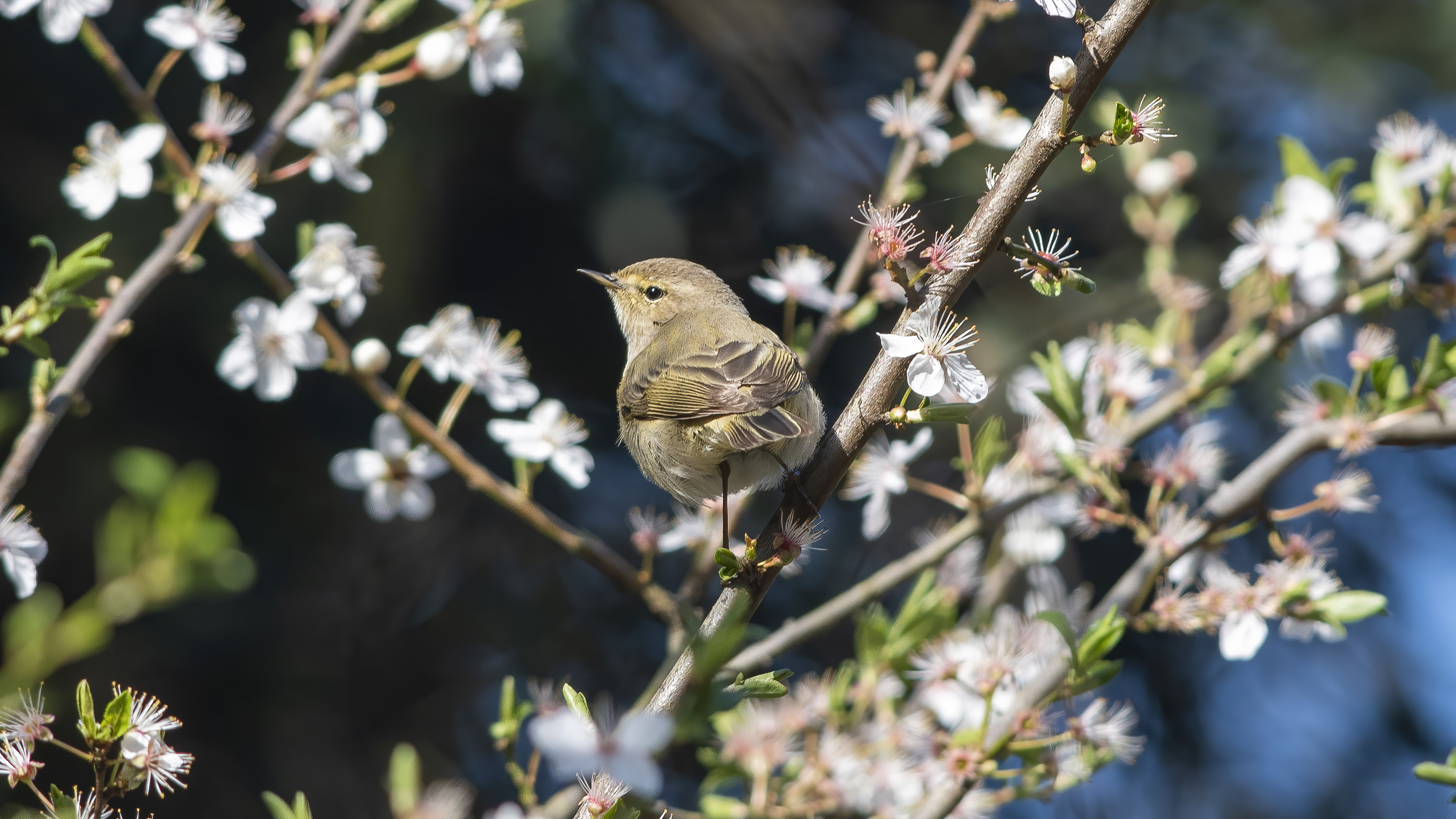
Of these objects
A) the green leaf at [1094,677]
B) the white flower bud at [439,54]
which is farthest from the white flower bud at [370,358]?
the green leaf at [1094,677]

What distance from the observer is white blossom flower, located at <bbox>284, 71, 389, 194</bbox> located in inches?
89.8

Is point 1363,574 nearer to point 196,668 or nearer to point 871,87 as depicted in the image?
point 871,87

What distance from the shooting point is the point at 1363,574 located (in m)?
4.30

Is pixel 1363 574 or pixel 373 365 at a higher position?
pixel 373 365

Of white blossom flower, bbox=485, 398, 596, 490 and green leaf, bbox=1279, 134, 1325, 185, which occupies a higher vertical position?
white blossom flower, bbox=485, 398, 596, 490

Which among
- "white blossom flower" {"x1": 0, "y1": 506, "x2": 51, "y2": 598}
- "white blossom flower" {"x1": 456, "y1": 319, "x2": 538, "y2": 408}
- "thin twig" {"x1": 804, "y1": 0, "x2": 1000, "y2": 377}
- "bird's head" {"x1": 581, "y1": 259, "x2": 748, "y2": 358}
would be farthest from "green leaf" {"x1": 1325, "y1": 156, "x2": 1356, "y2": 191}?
"white blossom flower" {"x1": 0, "y1": 506, "x2": 51, "y2": 598}

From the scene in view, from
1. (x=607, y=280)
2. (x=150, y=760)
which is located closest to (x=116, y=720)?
(x=150, y=760)

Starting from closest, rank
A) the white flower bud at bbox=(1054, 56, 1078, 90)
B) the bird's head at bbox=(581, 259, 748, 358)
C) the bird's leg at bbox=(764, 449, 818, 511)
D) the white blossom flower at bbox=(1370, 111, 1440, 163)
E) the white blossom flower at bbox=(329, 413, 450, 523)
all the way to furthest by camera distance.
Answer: the white flower bud at bbox=(1054, 56, 1078, 90), the bird's leg at bbox=(764, 449, 818, 511), the white blossom flower at bbox=(329, 413, 450, 523), the white blossom flower at bbox=(1370, 111, 1440, 163), the bird's head at bbox=(581, 259, 748, 358)

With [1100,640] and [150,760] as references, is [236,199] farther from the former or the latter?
[1100,640]

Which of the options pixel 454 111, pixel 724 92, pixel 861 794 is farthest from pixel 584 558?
pixel 724 92

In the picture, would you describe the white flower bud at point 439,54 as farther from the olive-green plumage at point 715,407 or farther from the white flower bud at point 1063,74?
the white flower bud at point 1063,74

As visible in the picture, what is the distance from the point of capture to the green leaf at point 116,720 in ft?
4.59

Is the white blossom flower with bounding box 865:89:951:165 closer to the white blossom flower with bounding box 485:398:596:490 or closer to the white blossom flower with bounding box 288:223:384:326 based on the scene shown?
the white blossom flower with bounding box 485:398:596:490

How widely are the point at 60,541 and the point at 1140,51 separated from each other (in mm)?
4477
